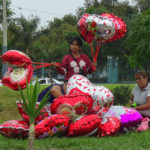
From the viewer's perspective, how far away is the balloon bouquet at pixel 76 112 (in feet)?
13.4

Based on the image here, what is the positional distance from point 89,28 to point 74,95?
4.16 feet

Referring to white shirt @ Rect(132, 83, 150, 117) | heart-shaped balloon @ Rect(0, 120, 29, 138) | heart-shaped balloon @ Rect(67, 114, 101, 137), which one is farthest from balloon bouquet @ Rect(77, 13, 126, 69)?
heart-shaped balloon @ Rect(0, 120, 29, 138)

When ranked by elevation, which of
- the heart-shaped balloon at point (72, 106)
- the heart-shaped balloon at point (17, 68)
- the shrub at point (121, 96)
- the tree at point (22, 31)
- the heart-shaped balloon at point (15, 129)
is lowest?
the shrub at point (121, 96)

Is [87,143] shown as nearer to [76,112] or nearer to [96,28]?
[76,112]

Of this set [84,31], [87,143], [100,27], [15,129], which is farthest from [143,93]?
[15,129]

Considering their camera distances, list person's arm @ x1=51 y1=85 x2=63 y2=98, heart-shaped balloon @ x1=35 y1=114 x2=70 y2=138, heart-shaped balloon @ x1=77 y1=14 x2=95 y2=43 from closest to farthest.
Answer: heart-shaped balloon @ x1=35 y1=114 x2=70 y2=138 → person's arm @ x1=51 y1=85 x2=63 y2=98 → heart-shaped balloon @ x1=77 y1=14 x2=95 y2=43

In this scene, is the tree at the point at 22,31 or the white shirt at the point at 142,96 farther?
the tree at the point at 22,31

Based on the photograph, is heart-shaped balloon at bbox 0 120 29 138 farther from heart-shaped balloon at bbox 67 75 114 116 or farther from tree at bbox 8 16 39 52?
tree at bbox 8 16 39 52

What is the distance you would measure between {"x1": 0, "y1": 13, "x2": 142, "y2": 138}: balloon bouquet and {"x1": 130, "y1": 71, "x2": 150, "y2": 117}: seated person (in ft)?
1.55

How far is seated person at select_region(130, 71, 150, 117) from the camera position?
5125 millimetres

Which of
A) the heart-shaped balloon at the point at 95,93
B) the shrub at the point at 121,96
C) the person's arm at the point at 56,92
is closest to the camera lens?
the heart-shaped balloon at the point at 95,93

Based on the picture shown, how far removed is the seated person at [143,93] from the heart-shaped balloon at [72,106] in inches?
47.2

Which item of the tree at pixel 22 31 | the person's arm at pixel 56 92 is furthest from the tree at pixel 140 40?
the tree at pixel 22 31

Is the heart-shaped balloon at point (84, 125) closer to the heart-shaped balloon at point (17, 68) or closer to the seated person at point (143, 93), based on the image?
the heart-shaped balloon at point (17, 68)
